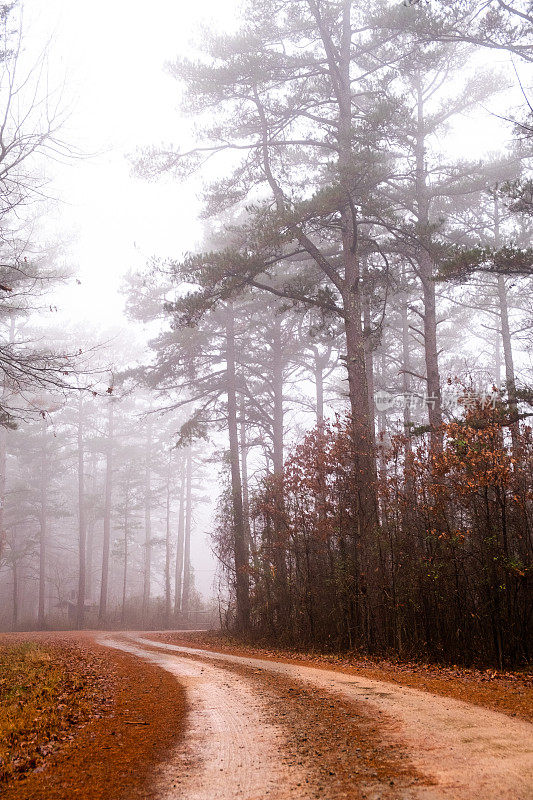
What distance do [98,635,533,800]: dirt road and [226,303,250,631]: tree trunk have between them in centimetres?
1079

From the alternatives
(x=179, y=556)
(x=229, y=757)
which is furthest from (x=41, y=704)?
(x=179, y=556)

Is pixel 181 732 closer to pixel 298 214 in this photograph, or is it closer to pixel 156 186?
pixel 298 214

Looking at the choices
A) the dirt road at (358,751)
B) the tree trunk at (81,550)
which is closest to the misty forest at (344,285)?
the dirt road at (358,751)

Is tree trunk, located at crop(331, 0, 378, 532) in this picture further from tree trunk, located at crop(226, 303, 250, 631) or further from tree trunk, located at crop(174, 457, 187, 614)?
tree trunk, located at crop(174, 457, 187, 614)

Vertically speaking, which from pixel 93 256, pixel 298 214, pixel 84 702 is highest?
pixel 93 256

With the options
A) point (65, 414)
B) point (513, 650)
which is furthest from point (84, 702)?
point (65, 414)

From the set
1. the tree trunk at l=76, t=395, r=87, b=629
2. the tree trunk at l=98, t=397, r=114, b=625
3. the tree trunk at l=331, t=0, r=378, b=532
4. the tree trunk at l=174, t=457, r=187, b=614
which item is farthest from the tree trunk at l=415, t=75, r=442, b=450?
the tree trunk at l=98, t=397, r=114, b=625

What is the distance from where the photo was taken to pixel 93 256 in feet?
82.1

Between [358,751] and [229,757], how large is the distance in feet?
3.18

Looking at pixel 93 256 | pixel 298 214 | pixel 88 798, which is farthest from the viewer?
pixel 93 256

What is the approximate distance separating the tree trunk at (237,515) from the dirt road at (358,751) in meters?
10.8

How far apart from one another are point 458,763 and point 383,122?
12.8 meters

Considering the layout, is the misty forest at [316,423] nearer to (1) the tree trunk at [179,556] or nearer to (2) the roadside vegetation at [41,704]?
(2) the roadside vegetation at [41,704]

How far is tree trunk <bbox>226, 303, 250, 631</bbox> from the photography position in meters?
18.0
